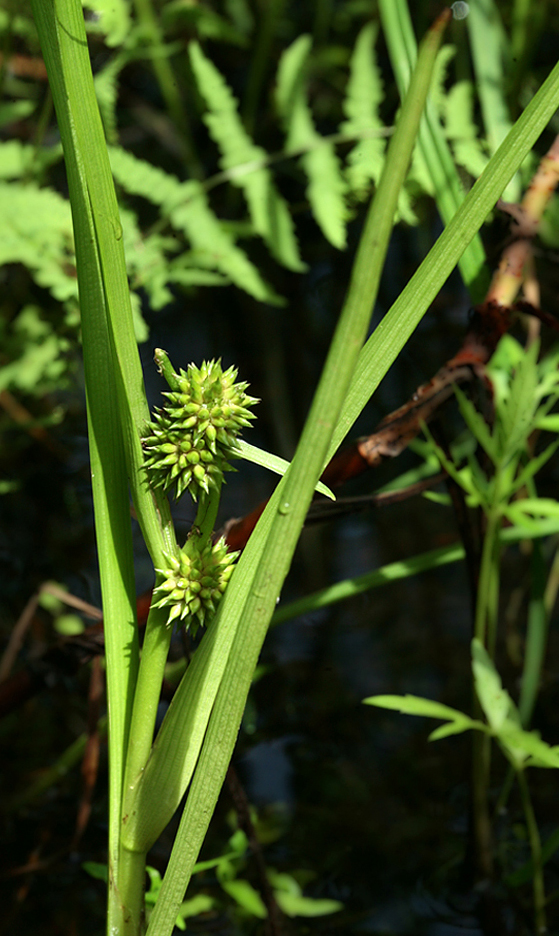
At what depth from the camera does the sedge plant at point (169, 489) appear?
41 centimetres

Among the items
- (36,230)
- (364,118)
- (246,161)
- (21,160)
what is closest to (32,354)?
(36,230)

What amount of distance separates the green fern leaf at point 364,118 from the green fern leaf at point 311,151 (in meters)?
0.04

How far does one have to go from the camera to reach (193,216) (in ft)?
3.92

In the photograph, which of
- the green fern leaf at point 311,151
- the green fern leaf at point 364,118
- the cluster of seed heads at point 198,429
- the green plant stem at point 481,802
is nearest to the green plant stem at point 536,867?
the green plant stem at point 481,802

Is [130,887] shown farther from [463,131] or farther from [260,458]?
[463,131]

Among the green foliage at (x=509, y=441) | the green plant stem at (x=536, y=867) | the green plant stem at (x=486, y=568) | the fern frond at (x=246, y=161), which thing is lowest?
the green plant stem at (x=536, y=867)

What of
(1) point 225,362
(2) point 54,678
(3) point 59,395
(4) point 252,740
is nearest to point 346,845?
(4) point 252,740

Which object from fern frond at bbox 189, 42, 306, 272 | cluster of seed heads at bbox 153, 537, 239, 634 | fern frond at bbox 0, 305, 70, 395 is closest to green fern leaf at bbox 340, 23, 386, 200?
fern frond at bbox 189, 42, 306, 272

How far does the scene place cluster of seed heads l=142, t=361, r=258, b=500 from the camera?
437 millimetres

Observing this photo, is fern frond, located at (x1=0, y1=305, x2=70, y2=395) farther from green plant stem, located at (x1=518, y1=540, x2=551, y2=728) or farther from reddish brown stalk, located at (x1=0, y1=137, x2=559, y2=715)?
green plant stem, located at (x1=518, y1=540, x2=551, y2=728)

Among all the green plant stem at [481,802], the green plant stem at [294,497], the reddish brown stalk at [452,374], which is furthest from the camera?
the green plant stem at [481,802]

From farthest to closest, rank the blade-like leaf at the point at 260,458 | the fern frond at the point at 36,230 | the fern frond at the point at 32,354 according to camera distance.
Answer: the fern frond at the point at 32,354
the fern frond at the point at 36,230
the blade-like leaf at the point at 260,458

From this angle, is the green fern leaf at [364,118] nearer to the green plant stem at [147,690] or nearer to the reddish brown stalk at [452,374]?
the reddish brown stalk at [452,374]

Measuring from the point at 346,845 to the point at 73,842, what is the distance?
1.12ft
